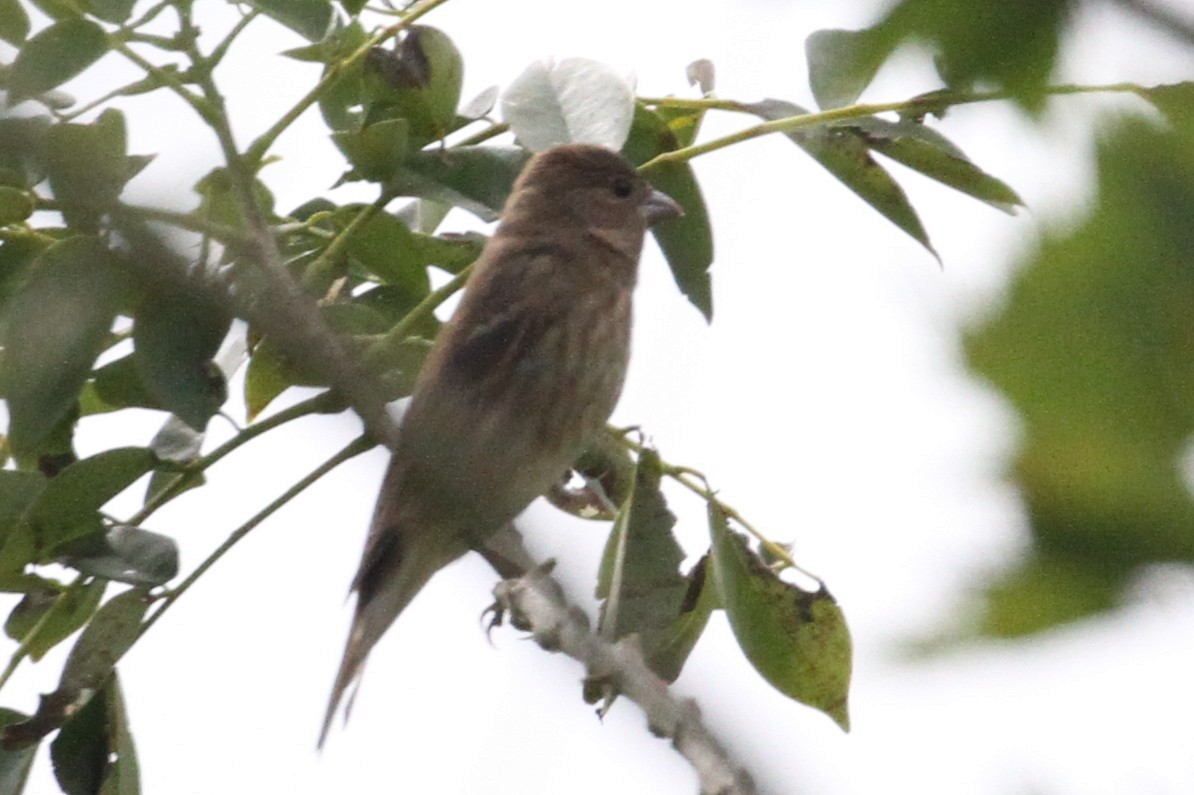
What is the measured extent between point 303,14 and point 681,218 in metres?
0.97

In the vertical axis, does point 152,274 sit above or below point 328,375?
above

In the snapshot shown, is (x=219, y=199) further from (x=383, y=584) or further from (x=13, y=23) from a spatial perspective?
(x=383, y=584)

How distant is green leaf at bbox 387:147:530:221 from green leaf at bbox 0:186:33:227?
29.2 inches

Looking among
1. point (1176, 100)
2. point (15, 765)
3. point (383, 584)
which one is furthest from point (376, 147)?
point (1176, 100)

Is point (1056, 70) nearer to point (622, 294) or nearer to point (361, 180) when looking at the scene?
point (361, 180)

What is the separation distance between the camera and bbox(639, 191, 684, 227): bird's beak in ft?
12.7

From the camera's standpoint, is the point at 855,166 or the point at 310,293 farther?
the point at 855,166

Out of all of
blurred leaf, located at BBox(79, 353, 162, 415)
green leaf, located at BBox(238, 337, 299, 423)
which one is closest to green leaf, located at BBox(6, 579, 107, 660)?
blurred leaf, located at BBox(79, 353, 162, 415)

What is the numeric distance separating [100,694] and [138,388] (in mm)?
650

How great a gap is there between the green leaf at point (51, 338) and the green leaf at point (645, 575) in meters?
1.13

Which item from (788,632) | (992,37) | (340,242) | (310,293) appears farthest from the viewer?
(340,242)

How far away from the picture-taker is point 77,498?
346cm

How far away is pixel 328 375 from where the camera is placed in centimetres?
139

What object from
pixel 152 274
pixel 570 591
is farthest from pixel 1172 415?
pixel 152 274
